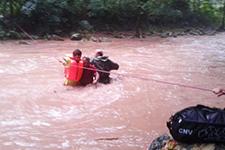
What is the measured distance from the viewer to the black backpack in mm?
3838

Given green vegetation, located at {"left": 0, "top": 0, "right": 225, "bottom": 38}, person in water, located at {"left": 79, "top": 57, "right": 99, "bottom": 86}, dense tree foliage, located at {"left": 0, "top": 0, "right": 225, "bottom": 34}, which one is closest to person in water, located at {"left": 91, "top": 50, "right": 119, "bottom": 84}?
person in water, located at {"left": 79, "top": 57, "right": 99, "bottom": 86}

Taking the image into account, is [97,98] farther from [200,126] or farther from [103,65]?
[200,126]

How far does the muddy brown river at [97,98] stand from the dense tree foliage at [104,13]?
2364 mm

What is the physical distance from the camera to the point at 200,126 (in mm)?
3830

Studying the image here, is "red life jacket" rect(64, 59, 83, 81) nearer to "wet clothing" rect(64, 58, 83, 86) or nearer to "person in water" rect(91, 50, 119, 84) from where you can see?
"wet clothing" rect(64, 58, 83, 86)

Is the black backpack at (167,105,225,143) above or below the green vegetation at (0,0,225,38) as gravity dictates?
below

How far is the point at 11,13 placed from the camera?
15656 mm

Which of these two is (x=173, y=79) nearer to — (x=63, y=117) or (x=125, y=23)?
(x=63, y=117)

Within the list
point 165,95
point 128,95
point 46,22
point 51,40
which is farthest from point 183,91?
point 46,22

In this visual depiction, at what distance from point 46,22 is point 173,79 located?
24.3 ft

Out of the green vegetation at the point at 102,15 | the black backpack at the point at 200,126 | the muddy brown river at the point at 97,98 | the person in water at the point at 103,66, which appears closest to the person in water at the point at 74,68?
the muddy brown river at the point at 97,98

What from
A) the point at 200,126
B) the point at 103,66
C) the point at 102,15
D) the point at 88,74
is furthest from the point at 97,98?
the point at 102,15

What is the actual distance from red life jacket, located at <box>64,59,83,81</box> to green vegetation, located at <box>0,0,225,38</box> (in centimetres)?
690

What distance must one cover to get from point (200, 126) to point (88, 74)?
15.5 ft
